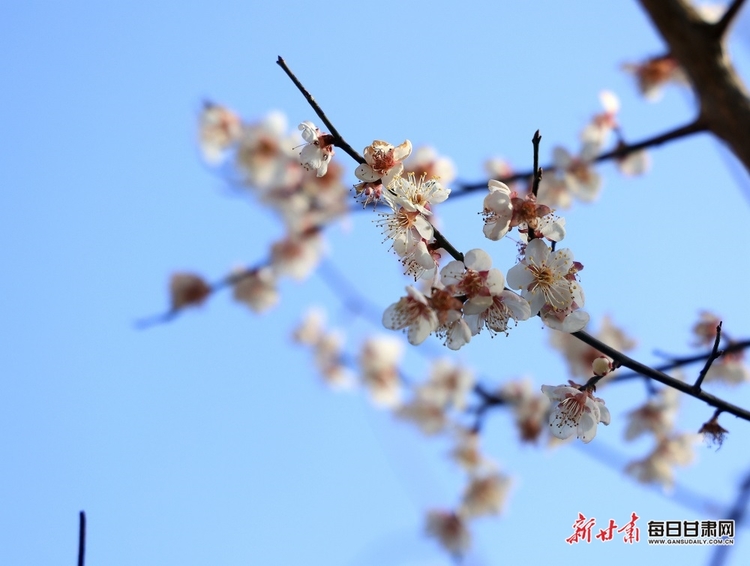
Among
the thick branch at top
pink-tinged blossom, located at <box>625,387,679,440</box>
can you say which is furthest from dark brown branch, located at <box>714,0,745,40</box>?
pink-tinged blossom, located at <box>625,387,679,440</box>

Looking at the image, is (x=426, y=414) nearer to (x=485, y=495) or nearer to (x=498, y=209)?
(x=485, y=495)

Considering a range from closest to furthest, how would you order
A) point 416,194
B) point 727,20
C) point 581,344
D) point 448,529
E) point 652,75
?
1. point 416,194
2. point 727,20
3. point 652,75
4. point 581,344
5. point 448,529

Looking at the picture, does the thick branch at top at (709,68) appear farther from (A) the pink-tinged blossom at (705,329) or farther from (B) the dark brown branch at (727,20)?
(A) the pink-tinged blossom at (705,329)

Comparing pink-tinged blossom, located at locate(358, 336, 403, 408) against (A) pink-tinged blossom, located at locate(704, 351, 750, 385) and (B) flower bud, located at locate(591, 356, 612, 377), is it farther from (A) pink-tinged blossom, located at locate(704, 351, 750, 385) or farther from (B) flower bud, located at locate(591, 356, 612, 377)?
(B) flower bud, located at locate(591, 356, 612, 377)

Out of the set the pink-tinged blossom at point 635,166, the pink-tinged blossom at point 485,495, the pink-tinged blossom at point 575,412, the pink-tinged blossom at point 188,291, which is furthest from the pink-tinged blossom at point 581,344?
the pink-tinged blossom at point 575,412

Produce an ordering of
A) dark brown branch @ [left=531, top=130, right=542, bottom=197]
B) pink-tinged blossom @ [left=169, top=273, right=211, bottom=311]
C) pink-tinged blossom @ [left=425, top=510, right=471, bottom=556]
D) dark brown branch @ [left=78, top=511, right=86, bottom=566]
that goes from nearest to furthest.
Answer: dark brown branch @ [left=78, top=511, right=86, bottom=566] → dark brown branch @ [left=531, top=130, right=542, bottom=197] → pink-tinged blossom @ [left=169, top=273, right=211, bottom=311] → pink-tinged blossom @ [left=425, top=510, right=471, bottom=556]

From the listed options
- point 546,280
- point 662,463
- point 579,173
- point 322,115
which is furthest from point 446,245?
point 662,463

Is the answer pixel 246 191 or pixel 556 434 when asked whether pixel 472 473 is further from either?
pixel 556 434
